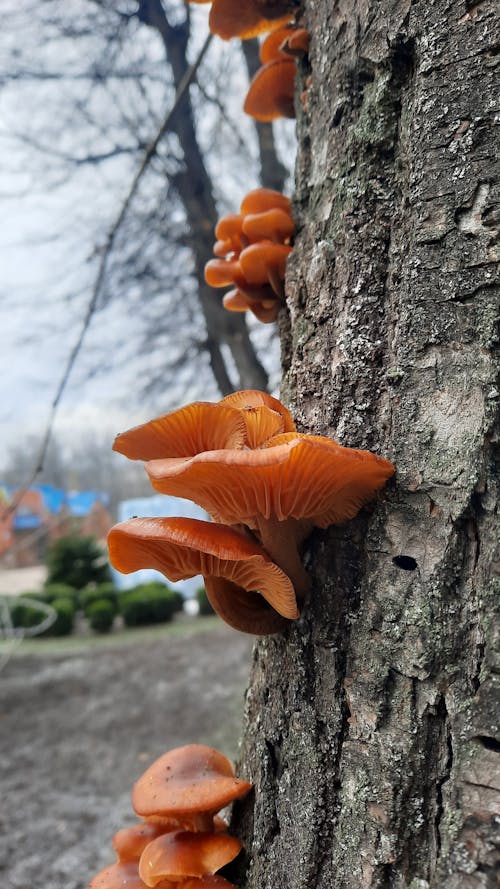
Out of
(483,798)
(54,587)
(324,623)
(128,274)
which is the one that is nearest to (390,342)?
(324,623)

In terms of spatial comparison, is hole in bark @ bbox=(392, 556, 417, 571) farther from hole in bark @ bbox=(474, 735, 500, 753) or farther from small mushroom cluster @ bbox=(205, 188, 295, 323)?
A: small mushroom cluster @ bbox=(205, 188, 295, 323)

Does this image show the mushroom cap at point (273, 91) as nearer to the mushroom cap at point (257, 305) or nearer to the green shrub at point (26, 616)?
the mushroom cap at point (257, 305)

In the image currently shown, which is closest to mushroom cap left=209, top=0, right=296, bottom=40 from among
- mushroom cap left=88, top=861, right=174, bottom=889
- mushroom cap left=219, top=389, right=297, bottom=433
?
mushroom cap left=219, top=389, right=297, bottom=433

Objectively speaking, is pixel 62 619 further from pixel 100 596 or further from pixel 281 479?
pixel 281 479

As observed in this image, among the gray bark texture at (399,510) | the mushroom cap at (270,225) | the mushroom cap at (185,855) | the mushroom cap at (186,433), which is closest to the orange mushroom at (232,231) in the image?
the mushroom cap at (270,225)

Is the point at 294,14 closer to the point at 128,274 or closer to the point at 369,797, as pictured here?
the point at 369,797

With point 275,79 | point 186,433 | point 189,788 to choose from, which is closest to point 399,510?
point 186,433
